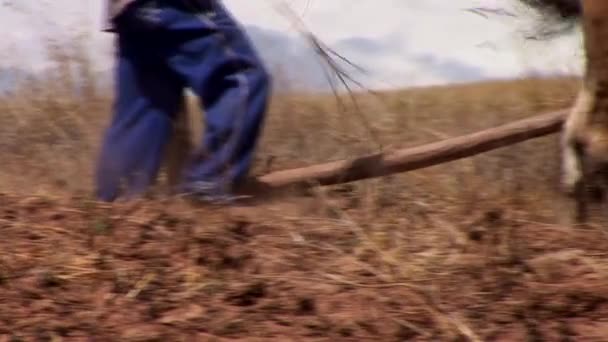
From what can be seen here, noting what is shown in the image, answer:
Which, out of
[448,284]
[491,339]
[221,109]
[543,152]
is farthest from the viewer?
[543,152]

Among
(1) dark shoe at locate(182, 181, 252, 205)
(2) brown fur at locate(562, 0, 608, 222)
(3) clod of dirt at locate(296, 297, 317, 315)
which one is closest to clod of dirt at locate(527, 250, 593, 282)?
(2) brown fur at locate(562, 0, 608, 222)

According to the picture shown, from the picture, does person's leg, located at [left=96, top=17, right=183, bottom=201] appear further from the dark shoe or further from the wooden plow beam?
the wooden plow beam

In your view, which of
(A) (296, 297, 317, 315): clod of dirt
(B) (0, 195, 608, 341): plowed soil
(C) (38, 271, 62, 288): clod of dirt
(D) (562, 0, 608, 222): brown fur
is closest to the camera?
(B) (0, 195, 608, 341): plowed soil

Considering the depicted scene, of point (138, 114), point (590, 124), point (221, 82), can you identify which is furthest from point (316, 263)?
point (138, 114)

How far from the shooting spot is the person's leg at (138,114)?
14.7ft

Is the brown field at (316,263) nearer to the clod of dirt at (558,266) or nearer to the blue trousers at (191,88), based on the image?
the clod of dirt at (558,266)

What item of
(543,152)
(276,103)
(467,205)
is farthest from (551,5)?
(467,205)

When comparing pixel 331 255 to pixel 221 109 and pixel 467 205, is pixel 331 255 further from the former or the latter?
pixel 221 109

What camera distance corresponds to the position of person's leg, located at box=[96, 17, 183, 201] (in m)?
4.49

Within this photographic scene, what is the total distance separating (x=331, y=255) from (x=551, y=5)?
2348 mm

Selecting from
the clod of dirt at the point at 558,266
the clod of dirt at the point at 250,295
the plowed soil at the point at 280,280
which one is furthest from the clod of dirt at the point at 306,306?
the clod of dirt at the point at 558,266

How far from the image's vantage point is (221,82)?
4.41 meters

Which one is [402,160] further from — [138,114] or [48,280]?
[48,280]

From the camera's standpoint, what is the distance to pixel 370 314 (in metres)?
3.25
